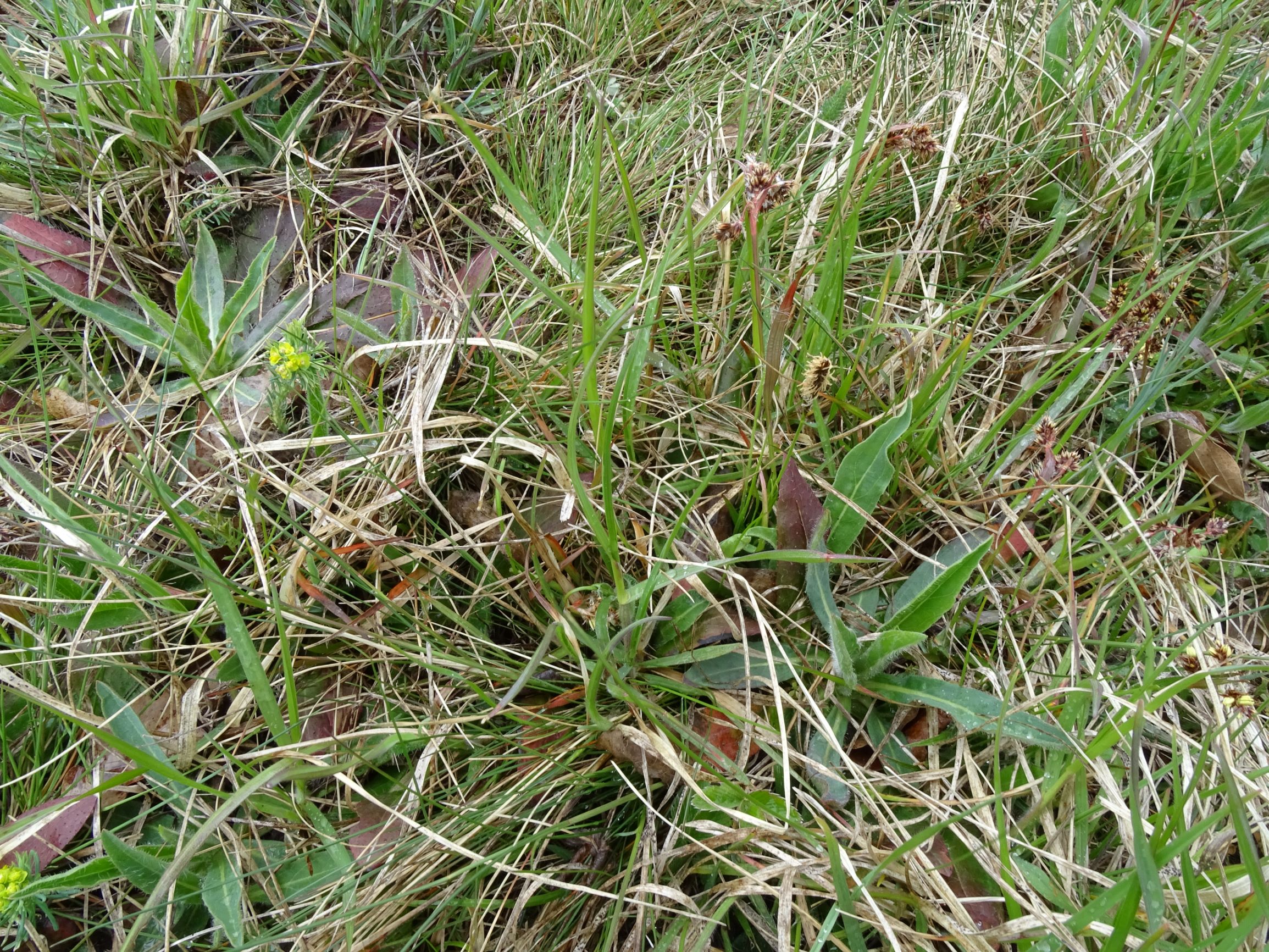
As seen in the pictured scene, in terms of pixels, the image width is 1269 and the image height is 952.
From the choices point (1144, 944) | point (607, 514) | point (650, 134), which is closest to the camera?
point (1144, 944)

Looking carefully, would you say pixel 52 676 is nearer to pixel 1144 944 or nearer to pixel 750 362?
pixel 750 362

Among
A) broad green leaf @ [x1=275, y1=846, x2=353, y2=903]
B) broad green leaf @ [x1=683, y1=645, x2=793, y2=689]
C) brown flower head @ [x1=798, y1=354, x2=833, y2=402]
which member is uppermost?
brown flower head @ [x1=798, y1=354, x2=833, y2=402]

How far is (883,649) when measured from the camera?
1.11 m

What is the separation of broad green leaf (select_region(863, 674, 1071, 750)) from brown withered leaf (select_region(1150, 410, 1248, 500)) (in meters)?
0.61

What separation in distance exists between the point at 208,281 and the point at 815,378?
1214 mm

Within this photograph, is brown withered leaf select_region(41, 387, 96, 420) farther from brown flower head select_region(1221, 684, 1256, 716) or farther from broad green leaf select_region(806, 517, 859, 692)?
brown flower head select_region(1221, 684, 1256, 716)

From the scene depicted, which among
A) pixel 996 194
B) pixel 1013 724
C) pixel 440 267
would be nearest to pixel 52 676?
pixel 440 267

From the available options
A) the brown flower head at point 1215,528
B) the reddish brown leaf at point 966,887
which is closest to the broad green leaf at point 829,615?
the reddish brown leaf at point 966,887

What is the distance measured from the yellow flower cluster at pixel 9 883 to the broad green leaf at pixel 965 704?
3.85 feet

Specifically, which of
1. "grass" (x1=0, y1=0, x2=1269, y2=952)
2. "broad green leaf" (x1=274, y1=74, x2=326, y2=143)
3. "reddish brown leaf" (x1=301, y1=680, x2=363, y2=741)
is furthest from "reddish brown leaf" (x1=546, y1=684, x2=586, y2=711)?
"broad green leaf" (x1=274, y1=74, x2=326, y2=143)

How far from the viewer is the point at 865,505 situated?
124cm

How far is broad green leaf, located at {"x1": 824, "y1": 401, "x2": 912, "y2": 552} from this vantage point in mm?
1210

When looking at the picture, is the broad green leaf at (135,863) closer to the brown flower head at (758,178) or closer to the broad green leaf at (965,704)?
the broad green leaf at (965,704)

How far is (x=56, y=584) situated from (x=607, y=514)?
92cm
